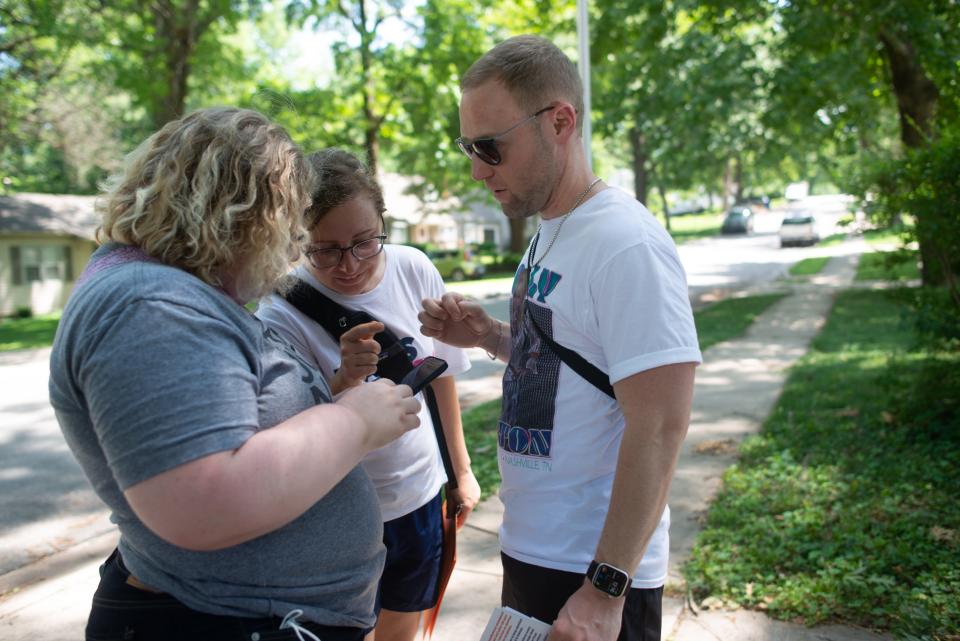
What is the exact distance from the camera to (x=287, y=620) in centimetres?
145

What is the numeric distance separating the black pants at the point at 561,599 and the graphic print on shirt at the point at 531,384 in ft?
0.87

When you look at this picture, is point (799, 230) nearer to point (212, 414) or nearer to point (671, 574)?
point (671, 574)

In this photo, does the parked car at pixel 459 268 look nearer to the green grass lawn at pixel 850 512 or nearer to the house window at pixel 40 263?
the house window at pixel 40 263

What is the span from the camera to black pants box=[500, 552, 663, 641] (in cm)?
183

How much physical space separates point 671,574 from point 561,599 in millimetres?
2240

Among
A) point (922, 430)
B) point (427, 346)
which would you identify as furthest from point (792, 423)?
point (427, 346)

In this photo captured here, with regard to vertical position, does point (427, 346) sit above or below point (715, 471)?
above

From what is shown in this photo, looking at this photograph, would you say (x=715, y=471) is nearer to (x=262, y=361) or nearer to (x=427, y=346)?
(x=427, y=346)

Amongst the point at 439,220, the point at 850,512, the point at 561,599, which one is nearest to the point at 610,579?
the point at 561,599

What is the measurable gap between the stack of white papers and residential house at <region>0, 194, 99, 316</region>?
28.8 meters

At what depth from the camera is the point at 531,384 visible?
1892mm

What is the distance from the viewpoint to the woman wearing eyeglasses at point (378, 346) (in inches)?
88.7

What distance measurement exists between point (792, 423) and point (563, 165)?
5.05m

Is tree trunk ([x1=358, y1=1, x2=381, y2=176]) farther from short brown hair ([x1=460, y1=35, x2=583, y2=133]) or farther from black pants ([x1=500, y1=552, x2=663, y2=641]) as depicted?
black pants ([x1=500, y1=552, x2=663, y2=641])
